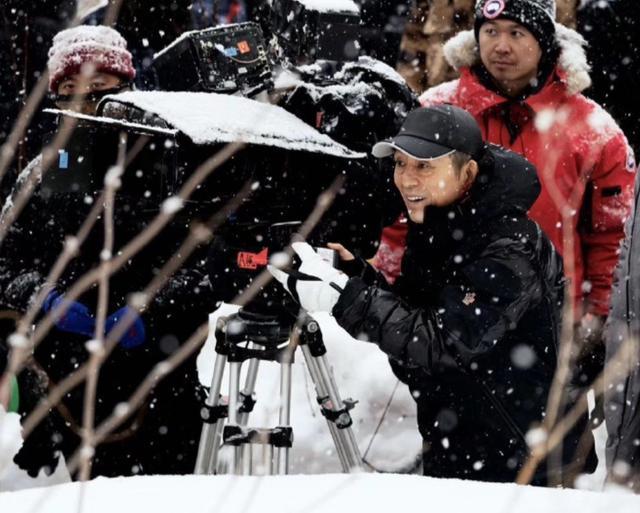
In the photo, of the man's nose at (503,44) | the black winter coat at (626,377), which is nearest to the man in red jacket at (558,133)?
the man's nose at (503,44)

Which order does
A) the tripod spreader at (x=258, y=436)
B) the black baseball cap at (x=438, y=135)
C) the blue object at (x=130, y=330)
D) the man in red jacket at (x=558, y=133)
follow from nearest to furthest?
the black baseball cap at (x=438, y=135) → the tripod spreader at (x=258, y=436) → the blue object at (x=130, y=330) → the man in red jacket at (x=558, y=133)

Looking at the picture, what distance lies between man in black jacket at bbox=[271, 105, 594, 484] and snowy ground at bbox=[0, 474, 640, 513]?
0.60 meters

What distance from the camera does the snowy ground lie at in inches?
41.4

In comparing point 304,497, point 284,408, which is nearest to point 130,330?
point 284,408

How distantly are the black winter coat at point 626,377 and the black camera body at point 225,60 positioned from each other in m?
1.08

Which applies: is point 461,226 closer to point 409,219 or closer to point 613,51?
point 409,219

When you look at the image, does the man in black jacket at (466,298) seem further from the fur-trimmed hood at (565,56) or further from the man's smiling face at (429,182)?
the fur-trimmed hood at (565,56)

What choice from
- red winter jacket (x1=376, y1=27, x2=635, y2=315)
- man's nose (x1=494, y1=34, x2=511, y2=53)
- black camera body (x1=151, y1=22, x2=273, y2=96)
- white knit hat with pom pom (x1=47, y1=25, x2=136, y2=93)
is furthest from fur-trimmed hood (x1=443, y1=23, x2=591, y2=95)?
white knit hat with pom pom (x1=47, y1=25, x2=136, y2=93)

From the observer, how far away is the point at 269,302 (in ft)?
6.41

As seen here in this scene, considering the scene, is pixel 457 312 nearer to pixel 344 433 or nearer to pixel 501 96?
pixel 344 433

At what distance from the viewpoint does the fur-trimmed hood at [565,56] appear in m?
2.49

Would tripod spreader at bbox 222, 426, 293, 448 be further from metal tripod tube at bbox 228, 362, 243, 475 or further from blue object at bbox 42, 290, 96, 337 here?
blue object at bbox 42, 290, 96, 337

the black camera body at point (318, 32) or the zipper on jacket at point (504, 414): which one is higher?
the black camera body at point (318, 32)

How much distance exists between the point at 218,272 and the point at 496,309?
2.43ft
